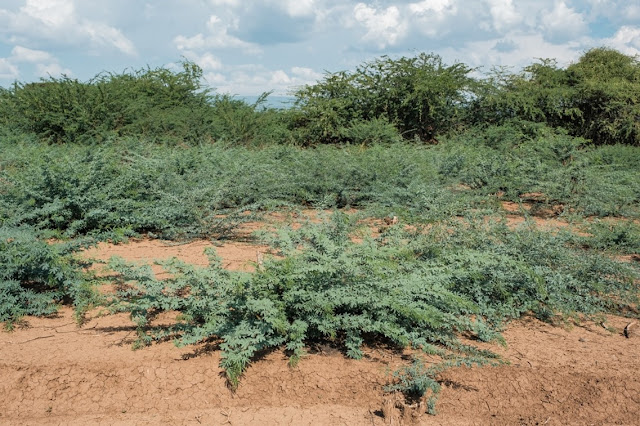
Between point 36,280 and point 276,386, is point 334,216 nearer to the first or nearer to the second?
point 276,386

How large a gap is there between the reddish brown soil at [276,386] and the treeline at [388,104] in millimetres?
10972

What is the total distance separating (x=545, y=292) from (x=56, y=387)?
12.9 feet

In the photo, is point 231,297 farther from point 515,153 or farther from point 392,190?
point 515,153

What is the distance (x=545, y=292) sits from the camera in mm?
4957

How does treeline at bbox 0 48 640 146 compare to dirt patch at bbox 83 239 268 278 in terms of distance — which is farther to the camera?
treeline at bbox 0 48 640 146

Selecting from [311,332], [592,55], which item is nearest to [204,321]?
[311,332]

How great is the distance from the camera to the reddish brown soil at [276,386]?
3.71 metres

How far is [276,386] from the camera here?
3.95 meters

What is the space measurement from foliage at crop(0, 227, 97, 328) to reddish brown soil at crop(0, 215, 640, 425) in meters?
0.35

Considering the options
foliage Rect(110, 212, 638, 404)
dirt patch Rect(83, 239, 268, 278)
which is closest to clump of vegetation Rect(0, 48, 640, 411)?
foliage Rect(110, 212, 638, 404)

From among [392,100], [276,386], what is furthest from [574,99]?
[276,386]

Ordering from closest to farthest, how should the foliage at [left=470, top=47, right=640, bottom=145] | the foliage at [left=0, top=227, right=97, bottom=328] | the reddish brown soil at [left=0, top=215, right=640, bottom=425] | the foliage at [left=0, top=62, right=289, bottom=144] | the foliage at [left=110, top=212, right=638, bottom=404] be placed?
the reddish brown soil at [left=0, top=215, right=640, bottom=425]
the foliage at [left=110, top=212, right=638, bottom=404]
the foliage at [left=0, top=227, right=97, bottom=328]
the foliage at [left=0, top=62, right=289, bottom=144]
the foliage at [left=470, top=47, right=640, bottom=145]

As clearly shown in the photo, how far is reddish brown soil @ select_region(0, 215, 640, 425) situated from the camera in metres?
3.71

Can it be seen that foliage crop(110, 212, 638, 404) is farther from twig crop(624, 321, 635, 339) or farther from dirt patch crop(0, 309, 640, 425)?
twig crop(624, 321, 635, 339)
